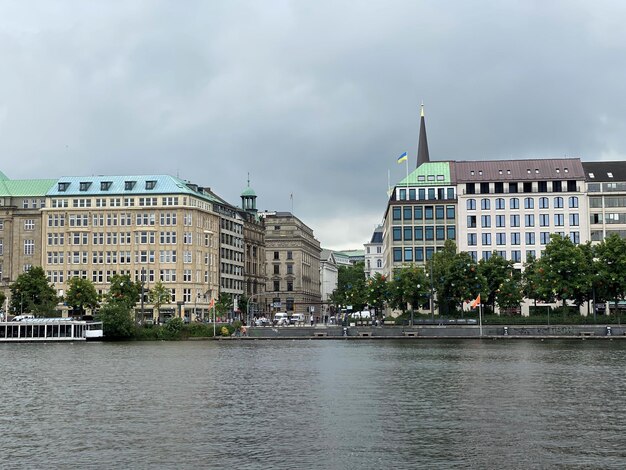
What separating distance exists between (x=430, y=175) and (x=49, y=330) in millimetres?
88653

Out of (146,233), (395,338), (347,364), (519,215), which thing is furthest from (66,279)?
(347,364)

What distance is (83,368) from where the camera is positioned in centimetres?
8512

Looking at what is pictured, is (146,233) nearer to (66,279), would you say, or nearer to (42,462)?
(66,279)

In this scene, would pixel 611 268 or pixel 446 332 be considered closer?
pixel 611 268

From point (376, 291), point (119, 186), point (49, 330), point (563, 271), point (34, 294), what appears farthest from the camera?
point (119, 186)

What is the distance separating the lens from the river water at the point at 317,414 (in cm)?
3747

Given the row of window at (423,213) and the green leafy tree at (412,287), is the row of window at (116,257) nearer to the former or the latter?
the row of window at (423,213)

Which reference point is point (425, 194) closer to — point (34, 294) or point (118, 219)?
point (118, 219)

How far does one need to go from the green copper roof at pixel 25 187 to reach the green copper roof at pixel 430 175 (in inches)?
3059

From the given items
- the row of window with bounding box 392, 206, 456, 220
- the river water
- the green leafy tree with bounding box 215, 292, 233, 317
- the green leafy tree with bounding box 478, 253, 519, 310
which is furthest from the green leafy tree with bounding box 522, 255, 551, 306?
the green leafy tree with bounding box 215, 292, 233, 317

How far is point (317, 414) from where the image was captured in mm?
Result: 50156

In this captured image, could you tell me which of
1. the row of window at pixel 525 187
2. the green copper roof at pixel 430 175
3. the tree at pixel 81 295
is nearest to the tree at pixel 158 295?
the tree at pixel 81 295

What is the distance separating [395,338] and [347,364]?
62.6m

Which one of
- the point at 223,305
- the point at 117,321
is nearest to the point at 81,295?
the point at 117,321
